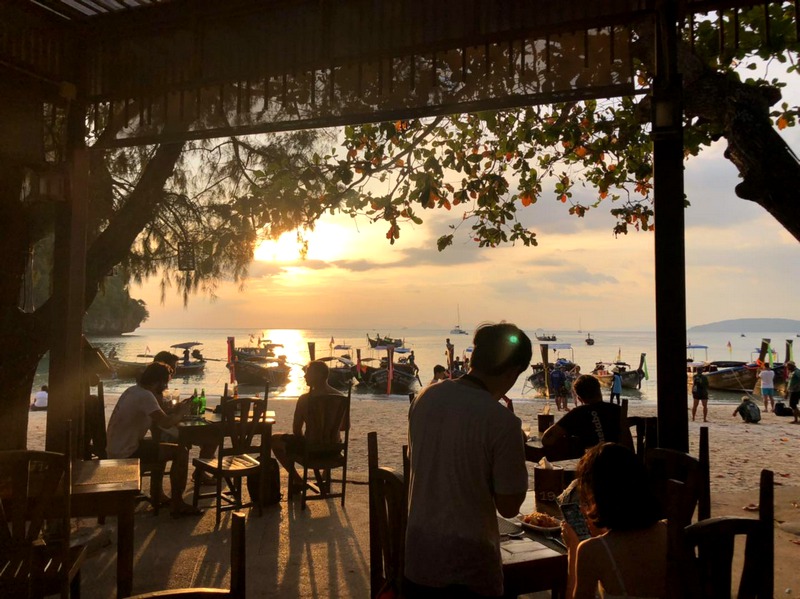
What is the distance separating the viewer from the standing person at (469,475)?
2.07 meters

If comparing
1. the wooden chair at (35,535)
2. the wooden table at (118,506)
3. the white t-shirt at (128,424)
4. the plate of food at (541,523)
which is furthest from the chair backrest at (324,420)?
the plate of food at (541,523)

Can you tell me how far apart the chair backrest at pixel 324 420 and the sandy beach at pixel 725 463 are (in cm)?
63

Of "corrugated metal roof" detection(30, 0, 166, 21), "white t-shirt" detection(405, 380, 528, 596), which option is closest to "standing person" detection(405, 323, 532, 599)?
"white t-shirt" detection(405, 380, 528, 596)

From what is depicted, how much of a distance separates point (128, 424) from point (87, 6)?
3.66 metres

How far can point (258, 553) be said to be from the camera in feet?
15.6

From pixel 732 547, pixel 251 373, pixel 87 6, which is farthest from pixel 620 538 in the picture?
pixel 251 373

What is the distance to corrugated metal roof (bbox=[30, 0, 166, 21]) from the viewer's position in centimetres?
413

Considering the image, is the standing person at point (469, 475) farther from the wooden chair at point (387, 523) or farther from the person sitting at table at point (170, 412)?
the person sitting at table at point (170, 412)

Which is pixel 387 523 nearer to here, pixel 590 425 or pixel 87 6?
pixel 590 425

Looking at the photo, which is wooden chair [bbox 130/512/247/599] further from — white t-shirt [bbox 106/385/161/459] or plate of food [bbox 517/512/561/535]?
white t-shirt [bbox 106/385/161/459]

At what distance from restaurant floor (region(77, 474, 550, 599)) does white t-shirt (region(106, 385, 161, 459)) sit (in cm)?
66

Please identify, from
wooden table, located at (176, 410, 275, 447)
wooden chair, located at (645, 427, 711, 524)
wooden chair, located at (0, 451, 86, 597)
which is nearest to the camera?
wooden chair, located at (0, 451, 86, 597)

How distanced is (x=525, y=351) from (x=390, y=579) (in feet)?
Result: 3.40

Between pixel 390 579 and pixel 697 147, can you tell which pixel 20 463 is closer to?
pixel 390 579
